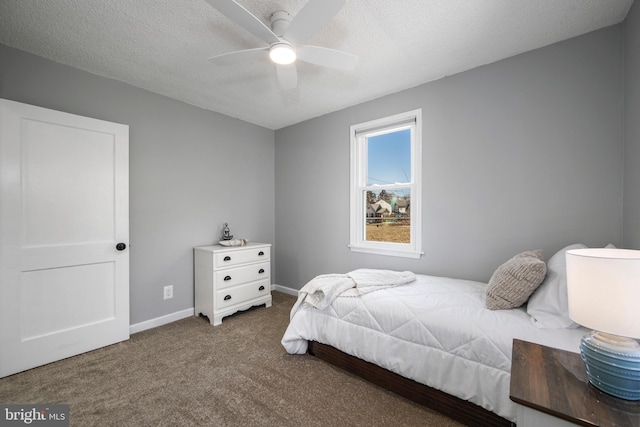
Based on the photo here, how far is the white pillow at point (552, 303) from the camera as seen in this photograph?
1.39 m

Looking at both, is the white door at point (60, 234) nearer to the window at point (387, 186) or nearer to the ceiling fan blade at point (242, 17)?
the ceiling fan blade at point (242, 17)

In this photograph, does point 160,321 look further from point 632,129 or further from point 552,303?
point 632,129

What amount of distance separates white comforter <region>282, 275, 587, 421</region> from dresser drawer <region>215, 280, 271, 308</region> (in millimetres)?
1068

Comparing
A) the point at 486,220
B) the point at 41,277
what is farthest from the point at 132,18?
the point at 486,220

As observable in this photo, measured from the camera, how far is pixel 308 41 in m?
2.00

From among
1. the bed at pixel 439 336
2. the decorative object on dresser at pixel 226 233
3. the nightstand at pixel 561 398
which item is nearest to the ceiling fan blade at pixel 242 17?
the bed at pixel 439 336

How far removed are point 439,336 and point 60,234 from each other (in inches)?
119

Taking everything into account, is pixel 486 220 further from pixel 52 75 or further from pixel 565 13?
pixel 52 75

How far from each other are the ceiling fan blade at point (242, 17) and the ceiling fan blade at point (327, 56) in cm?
21

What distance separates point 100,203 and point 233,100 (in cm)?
172

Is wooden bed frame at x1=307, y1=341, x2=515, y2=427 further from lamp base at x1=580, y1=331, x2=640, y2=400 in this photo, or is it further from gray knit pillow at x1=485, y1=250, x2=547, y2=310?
lamp base at x1=580, y1=331, x2=640, y2=400

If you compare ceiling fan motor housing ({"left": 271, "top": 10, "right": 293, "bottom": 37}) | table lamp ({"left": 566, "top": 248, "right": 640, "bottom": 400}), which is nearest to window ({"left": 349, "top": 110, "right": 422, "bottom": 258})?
ceiling fan motor housing ({"left": 271, "top": 10, "right": 293, "bottom": 37})

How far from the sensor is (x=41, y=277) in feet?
6.85

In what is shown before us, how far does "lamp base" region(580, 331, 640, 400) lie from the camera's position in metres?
0.81
